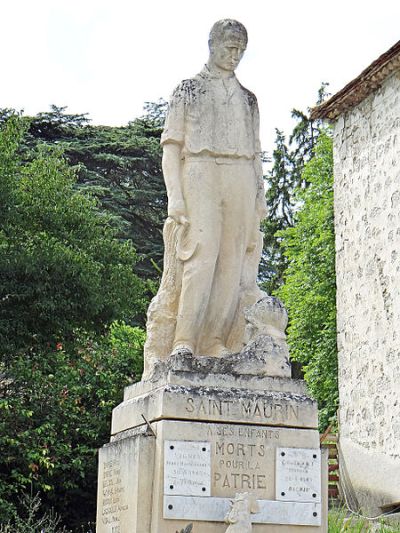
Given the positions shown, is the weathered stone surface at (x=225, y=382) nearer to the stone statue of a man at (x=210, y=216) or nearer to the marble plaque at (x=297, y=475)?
the stone statue of a man at (x=210, y=216)

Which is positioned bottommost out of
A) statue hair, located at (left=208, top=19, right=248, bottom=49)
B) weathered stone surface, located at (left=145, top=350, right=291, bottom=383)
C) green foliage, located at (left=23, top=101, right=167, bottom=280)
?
weathered stone surface, located at (left=145, top=350, right=291, bottom=383)

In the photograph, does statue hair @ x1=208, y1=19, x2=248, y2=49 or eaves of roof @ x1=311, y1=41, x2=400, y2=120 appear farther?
eaves of roof @ x1=311, y1=41, x2=400, y2=120

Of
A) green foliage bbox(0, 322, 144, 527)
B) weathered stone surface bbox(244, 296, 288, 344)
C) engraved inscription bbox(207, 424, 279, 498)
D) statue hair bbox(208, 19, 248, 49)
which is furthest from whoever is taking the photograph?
green foliage bbox(0, 322, 144, 527)

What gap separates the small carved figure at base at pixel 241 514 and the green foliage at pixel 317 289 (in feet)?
53.0

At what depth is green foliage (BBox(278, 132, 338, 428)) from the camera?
25.3m

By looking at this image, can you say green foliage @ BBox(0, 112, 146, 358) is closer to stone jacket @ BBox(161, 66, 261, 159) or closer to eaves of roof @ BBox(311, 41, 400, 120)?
eaves of roof @ BBox(311, 41, 400, 120)

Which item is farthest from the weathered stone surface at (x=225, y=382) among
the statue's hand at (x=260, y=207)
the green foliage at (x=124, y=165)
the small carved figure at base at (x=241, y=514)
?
the green foliage at (x=124, y=165)

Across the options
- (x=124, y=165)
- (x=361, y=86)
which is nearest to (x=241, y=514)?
(x=361, y=86)

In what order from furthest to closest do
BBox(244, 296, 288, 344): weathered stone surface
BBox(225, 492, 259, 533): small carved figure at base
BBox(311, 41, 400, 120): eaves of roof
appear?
BBox(311, 41, 400, 120): eaves of roof → BBox(244, 296, 288, 344): weathered stone surface → BBox(225, 492, 259, 533): small carved figure at base

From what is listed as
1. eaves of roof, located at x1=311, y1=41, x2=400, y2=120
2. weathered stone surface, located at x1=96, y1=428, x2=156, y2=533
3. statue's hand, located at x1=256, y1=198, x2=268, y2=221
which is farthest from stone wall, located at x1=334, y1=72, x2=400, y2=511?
weathered stone surface, located at x1=96, y1=428, x2=156, y2=533

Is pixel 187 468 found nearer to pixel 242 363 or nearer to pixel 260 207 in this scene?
pixel 242 363

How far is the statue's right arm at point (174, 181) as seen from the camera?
9.30 metres

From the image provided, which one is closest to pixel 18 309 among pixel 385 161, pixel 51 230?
pixel 51 230

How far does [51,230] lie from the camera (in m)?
20.1
